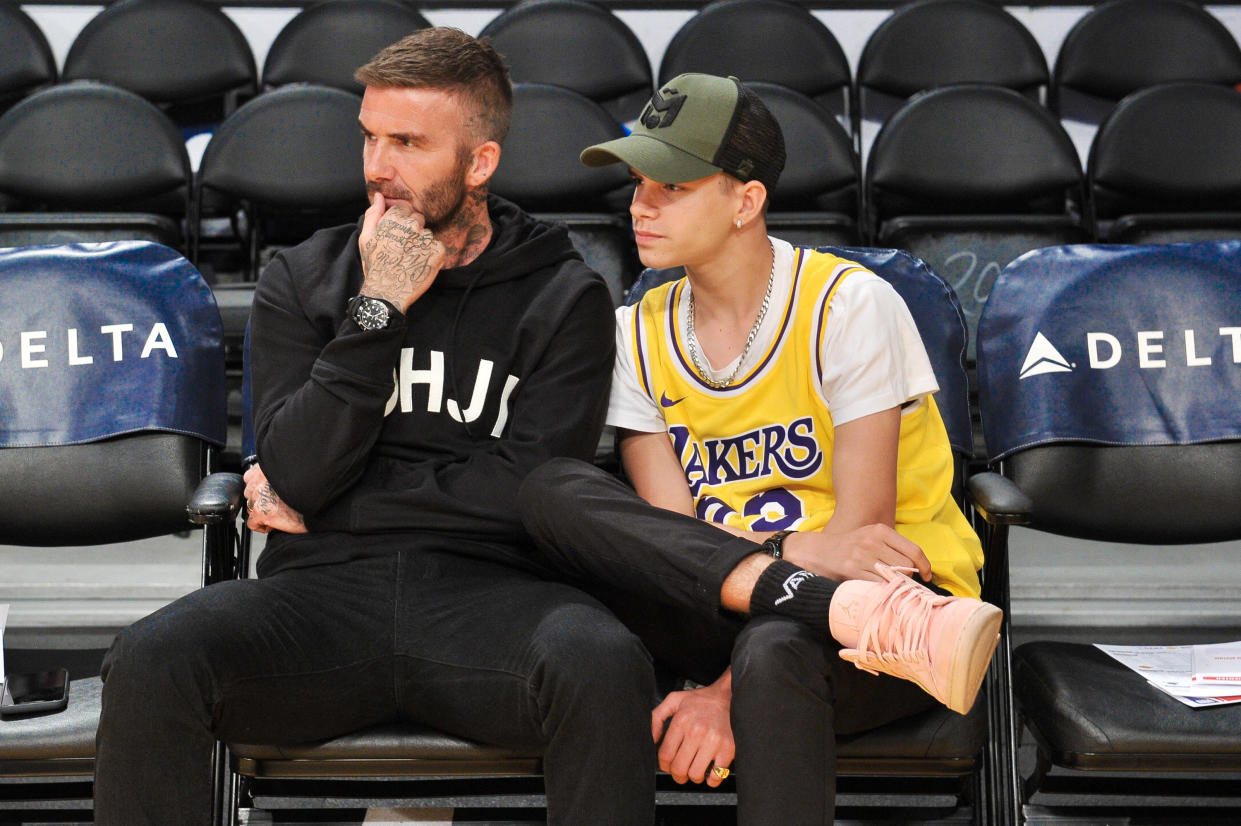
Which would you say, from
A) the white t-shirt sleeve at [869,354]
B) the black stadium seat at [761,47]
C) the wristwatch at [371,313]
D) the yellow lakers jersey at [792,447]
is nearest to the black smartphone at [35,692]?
the wristwatch at [371,313]

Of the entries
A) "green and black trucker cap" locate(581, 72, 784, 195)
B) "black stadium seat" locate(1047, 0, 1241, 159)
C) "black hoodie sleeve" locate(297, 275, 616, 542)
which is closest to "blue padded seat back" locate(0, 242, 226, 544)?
"black hoodie sleeve" locate(297, 275, 616, 542)

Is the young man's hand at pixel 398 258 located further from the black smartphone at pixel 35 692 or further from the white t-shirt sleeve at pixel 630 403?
the black smartphone at pixel 35 692

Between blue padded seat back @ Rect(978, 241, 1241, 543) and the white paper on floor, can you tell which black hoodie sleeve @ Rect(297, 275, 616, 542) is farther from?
blue padded seat back @ Rect(978, 241, 1241, 543)

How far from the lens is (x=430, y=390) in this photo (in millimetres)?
2109

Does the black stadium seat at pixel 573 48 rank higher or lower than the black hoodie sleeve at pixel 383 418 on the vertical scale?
higher

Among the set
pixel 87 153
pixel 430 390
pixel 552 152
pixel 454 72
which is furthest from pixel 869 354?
pixel 87 153

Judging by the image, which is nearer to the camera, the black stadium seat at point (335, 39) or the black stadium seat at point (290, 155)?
A: the black stadium seat at point (290, 155)

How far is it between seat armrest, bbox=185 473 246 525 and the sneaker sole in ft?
3.53

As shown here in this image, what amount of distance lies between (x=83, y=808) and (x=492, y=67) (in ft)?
4.62

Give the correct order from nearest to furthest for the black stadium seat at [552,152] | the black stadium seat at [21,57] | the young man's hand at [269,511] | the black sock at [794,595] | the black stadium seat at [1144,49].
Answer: the black sock at [794,595] → the young man's hand at [269,511] → the black stadium seat at [552,152] → the black stadium seat at [21,57] → the black stadium seat at [1144,49]

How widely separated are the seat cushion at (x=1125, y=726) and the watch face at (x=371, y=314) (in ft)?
3.86

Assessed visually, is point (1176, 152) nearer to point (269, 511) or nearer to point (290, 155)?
point (290, 155)

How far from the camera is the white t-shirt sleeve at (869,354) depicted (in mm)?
2021

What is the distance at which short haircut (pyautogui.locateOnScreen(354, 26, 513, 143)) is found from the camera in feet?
7.00
